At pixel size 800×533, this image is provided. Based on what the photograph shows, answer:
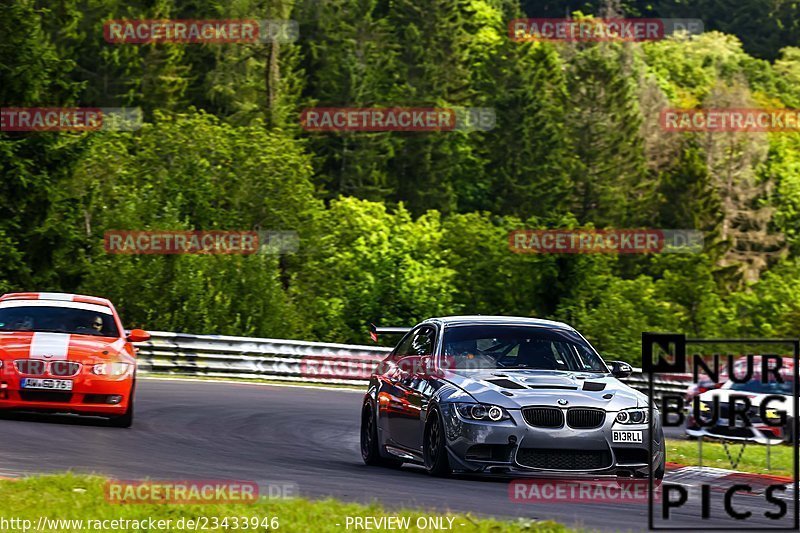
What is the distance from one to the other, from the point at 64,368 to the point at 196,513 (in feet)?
23.6

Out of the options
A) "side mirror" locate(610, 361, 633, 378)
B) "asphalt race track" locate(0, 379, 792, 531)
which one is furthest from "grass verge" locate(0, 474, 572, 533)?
"side mirror" locate(610, 361, 633, 378)

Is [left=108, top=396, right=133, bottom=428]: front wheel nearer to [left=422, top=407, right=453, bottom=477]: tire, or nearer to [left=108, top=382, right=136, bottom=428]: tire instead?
[left=108, top=382, right=136, bottom=428]: tire

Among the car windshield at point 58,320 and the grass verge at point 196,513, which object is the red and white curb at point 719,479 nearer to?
the grass verge at point 196,513

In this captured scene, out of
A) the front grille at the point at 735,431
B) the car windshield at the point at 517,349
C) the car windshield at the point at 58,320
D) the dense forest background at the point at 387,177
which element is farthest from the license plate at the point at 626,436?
the dense forest background at the point at 387,177

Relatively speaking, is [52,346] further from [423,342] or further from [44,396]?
[423,342]

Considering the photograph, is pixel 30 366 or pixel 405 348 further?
pixel 30 366

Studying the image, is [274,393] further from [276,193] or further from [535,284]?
[535,284]

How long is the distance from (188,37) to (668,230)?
1205 inches

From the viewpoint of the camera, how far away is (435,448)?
1278cm

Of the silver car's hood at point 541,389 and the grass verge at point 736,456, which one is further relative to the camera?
the grass verge at point 736,456

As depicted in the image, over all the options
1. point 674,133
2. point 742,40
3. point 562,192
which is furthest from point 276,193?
point 742,40

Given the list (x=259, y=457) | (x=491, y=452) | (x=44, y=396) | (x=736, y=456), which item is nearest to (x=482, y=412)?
(x=491, y=452)

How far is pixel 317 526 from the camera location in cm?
927

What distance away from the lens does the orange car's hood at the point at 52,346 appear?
1630cm
